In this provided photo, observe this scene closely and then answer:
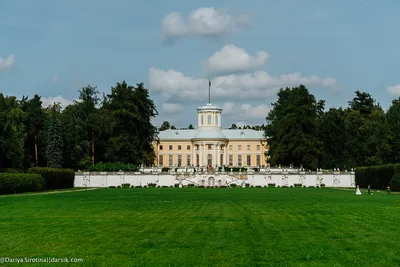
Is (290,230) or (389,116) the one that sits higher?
(389,116)

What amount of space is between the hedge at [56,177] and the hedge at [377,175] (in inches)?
1260

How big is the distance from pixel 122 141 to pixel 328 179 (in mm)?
25538

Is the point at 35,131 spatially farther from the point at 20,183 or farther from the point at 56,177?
the point at 20,183

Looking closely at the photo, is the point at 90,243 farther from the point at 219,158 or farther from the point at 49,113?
the point at 219,158

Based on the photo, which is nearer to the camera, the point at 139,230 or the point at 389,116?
the point at 139,230

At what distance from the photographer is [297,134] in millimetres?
81438

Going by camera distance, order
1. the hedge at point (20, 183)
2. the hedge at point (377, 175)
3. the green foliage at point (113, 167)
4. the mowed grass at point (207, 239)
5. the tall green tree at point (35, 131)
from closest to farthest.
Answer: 1. the mowed grass at point (207, 239)
2. the hedge at point (20, 183)
3. the hedge at point (377, 175)
4. the green foliage at point (113, 167)
5. the tall green tree at point (35, 131)

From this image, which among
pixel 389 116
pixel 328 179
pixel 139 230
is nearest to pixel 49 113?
pixel 328 179

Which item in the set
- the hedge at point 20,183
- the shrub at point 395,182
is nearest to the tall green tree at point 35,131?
the hedge at point 20,183

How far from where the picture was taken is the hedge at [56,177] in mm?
62228

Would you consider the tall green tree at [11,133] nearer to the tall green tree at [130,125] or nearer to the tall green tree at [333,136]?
the tall green tree at [130,125]

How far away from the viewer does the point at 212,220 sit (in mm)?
21203

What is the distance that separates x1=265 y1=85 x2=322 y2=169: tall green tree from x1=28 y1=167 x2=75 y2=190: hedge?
88.0 ft

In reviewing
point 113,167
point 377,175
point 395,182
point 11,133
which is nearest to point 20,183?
point 11,133
